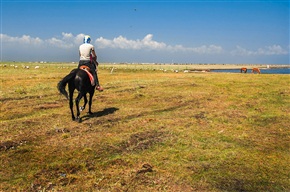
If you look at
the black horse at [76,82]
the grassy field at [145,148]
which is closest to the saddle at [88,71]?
the black horse at [76,82]

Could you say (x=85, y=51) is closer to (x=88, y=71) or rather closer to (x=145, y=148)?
(x=88, y=71)

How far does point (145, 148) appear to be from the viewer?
29.0 feet

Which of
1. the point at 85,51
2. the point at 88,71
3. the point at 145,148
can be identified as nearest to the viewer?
the point at 145,148

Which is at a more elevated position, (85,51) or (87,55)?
(85,51)

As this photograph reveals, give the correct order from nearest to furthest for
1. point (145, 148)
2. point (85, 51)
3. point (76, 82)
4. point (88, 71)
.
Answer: point (145, 148), point (76, 82), point (88, 71), point (85, 51)

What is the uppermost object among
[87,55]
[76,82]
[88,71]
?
[87,55]

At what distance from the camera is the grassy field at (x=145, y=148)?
656cm

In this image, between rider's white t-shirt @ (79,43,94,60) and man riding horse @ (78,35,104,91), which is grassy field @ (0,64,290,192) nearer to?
man riding horse @ (78,35,104,91)

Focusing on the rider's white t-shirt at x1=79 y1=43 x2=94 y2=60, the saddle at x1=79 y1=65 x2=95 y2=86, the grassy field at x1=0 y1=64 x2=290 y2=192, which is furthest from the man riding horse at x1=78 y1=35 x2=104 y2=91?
the grassy field at x1=0 y1=64 x2=290 y2=192

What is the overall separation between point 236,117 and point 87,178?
9704 millimetres

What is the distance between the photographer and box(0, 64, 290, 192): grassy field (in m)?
6.56

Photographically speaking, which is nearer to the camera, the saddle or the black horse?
the black horse

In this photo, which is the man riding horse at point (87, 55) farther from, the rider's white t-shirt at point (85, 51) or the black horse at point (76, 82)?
the black horse at point (76, 82)

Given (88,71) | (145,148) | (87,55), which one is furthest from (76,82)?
(145,148)
